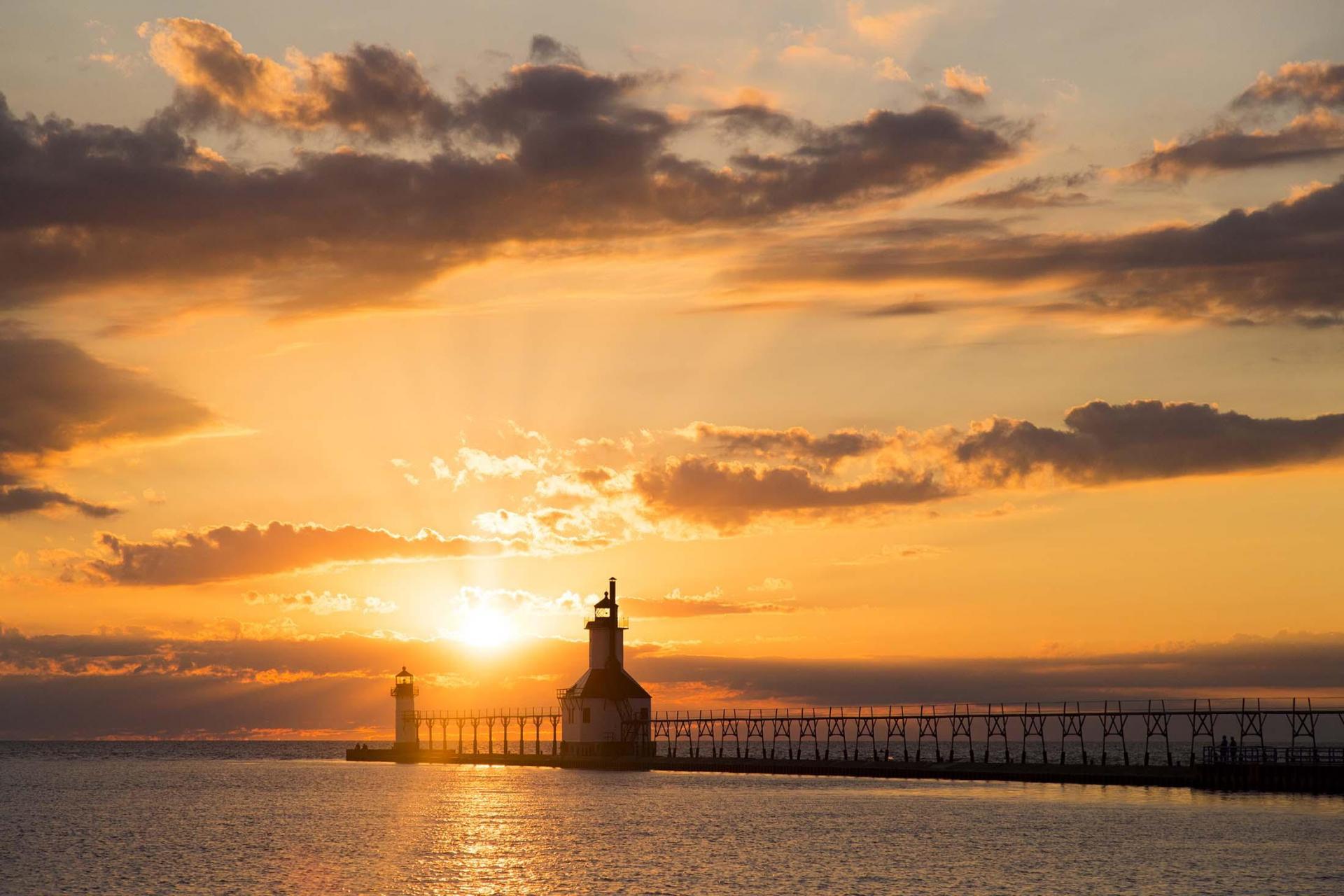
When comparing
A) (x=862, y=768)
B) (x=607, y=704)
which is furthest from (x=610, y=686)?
(x=862, y=768)

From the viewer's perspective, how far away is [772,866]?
6206 cm

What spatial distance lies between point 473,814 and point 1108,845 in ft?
126

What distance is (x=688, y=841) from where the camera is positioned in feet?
234

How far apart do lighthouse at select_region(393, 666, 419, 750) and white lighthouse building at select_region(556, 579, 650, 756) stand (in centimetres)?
3637

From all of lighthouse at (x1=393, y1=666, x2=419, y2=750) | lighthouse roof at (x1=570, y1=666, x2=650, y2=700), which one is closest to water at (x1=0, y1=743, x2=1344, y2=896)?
lighthouse roof at (x1=570, y1=666, x2=650, y2=700)

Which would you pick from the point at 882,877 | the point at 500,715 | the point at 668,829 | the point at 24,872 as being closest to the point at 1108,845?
the point at 882,877

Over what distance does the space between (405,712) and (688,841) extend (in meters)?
97.9

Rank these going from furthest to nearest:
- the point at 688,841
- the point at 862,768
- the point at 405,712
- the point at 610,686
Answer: the point at 405,712, the point at 610,686, the point at 862,768, the point at 688,841

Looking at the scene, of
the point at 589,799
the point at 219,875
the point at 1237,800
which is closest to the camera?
the point at 219,875

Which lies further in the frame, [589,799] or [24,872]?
[589,799]

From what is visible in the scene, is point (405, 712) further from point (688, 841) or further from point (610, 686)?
point (688, 841)

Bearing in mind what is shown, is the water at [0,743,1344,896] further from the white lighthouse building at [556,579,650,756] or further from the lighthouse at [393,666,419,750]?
the lighthouse at [393,666,419,750]

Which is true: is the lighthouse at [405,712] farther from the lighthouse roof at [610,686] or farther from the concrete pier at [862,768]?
the lighthouse roof at [610,686]

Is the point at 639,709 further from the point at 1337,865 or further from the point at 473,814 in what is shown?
the point at 1337,865
